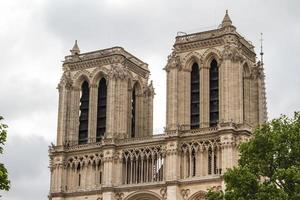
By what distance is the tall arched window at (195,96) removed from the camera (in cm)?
8200

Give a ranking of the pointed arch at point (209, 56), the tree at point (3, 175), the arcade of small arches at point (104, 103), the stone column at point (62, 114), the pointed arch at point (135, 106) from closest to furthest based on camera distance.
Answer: the tree at point (3, 175) < the pointed arch at point (209, 56) < the arcade of small arches at point (104, 103) < the stone column at point (62, 114) < the pointed arch at point (135, 106)

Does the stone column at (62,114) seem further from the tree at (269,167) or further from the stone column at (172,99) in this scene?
the tree at (269,167)

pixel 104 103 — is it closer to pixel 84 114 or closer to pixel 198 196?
pixel 84 114

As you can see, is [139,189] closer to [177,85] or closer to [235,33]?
[177,85]

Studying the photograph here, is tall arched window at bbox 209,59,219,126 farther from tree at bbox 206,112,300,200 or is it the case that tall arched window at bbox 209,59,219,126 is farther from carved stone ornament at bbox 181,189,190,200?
tree at bbox 206,112,300,200

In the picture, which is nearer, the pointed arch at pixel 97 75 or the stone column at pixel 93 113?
the stone column at pixel 93 113

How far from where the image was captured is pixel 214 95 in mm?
81875

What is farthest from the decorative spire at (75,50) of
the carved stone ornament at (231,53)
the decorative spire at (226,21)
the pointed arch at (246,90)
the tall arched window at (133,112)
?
the pointed arch at (246,90)

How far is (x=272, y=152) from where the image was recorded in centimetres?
4919

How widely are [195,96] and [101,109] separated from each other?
1071 cm

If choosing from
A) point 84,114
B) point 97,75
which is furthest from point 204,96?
point 84,114

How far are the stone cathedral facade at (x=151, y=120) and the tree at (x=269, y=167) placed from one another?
27.9 metres

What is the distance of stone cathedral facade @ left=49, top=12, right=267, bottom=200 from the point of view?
7975 centimetres

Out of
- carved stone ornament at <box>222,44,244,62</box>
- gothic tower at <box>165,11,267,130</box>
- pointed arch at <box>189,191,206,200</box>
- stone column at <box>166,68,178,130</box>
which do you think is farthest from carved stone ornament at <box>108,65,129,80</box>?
pointed arch at <box>189,191,206,200</box>
